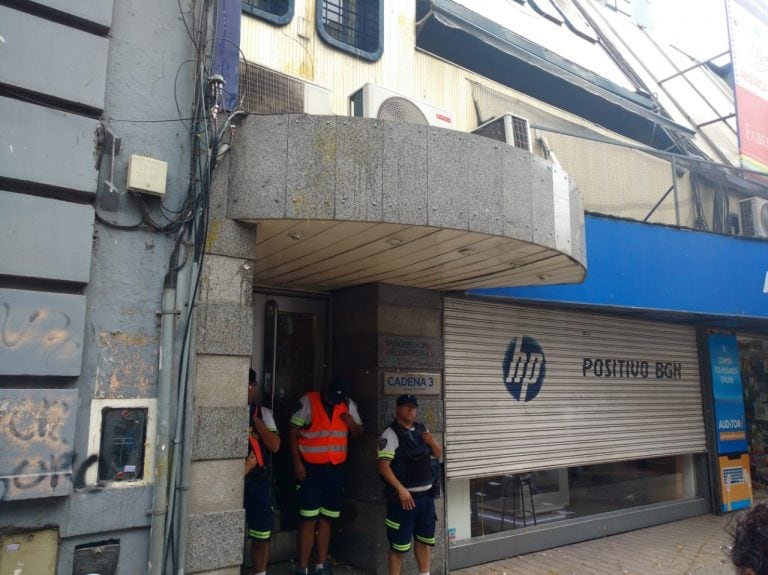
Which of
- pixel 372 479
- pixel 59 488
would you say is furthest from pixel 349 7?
pixel 59 488

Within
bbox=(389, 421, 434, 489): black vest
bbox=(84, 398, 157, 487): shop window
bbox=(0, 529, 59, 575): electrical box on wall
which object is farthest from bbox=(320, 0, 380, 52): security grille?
bbox=(0, 529, 59, 575): electrical box on wall

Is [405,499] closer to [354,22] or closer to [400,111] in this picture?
[400,111]

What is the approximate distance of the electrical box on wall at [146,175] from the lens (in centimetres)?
399

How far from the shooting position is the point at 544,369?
7.51 metres

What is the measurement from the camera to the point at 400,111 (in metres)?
5.59

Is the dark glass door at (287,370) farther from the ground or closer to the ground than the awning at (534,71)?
closer to the ground

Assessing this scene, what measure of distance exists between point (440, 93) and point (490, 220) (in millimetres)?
3357

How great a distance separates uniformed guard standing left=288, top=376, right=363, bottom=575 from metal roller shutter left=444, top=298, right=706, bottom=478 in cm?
123

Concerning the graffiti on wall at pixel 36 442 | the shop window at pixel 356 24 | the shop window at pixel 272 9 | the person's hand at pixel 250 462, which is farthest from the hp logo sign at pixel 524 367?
the graffiti on wall at pixel 36 442

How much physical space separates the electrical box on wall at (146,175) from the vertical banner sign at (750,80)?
978 cm

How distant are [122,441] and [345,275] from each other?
2.58m

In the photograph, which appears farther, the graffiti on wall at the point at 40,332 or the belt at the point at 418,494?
the belt at the point at 418,494

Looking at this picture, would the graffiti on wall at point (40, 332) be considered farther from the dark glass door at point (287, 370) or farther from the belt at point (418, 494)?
the belt at point (418, 494)

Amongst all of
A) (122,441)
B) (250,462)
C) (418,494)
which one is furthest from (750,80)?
(122,441)
